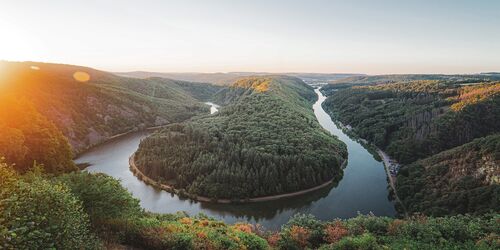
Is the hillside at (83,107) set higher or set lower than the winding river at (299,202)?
higher

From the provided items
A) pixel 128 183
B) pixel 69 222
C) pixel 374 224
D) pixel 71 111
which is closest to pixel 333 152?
pixel 128 183

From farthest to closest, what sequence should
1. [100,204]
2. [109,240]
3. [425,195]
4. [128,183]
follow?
[128,183], [425,195], [100,204], [109,240]

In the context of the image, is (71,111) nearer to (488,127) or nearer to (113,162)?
(113,162)

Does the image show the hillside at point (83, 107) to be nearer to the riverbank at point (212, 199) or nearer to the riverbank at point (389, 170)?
the riverbank at point (212, 199)

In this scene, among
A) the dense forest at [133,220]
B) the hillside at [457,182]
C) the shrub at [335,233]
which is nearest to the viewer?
the dense forest at [133,220]

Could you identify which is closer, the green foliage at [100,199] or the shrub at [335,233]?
the green foliage at [100,199]

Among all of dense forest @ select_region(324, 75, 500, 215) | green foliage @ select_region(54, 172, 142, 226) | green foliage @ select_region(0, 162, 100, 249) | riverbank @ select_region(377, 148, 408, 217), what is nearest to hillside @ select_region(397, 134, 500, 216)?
dense forest @ select_region(324, 75, 500, 215)

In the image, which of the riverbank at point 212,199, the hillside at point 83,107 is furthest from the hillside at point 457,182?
the hillside at point 83,107
